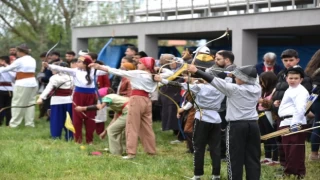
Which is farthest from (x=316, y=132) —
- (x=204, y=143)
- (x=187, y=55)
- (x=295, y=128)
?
(x=204, y=143)

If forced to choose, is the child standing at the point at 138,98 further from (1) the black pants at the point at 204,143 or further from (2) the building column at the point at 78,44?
(2) the building column at the point at 78,44

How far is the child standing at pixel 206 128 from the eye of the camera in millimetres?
7387

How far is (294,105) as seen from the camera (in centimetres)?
738

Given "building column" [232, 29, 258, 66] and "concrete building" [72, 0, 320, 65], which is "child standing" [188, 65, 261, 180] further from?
"building column" [232, 29, 258, 66]

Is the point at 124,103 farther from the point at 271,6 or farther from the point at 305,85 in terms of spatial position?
the point at 271,6

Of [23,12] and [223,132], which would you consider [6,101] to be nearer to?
[223,132]

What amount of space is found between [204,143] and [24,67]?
19.9 feet

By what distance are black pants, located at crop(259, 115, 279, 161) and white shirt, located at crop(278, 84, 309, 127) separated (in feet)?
3.10

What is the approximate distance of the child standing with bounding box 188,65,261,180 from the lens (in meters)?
6.54

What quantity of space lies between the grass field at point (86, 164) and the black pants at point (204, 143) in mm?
340

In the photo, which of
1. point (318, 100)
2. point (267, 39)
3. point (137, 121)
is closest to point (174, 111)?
point (137, 121)

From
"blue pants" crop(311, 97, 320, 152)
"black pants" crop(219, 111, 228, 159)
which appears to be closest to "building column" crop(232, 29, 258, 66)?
"blue pants" crop(311, 97, 320, 152)

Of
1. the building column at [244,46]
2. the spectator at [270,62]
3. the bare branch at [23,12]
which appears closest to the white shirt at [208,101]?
the spectator at [270,62]

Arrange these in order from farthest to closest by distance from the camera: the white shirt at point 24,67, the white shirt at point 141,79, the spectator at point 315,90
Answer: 1. the white shirt at point 24,67
2. the white shirt at point 141,79
3. the spectator at point 315,90
